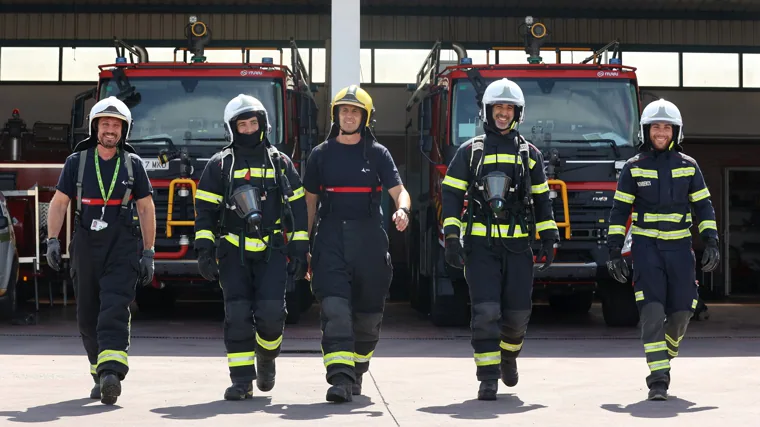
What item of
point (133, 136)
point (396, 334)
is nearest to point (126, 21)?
point (133, 136)

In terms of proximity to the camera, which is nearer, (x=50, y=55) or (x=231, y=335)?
(x=231, y=335)

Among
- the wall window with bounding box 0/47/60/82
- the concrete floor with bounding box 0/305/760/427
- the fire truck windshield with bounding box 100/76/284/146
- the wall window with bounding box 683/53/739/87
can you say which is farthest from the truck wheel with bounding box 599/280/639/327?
the wall window with bounding box 0/47/60/82

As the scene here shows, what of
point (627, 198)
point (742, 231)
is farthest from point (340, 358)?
point (742, 231)

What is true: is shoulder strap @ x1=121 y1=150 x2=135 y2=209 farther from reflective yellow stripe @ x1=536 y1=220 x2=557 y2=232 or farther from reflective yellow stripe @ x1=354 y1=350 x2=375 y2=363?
reflective yellow stripe @ x1=536 y1=220 x2=557 y2=232

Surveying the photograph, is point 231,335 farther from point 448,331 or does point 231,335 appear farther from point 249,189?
point 448,331

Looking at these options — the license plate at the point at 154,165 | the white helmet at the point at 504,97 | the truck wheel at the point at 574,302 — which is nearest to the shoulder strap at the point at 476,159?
the white helmet at the point at 504,97

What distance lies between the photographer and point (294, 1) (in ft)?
71.0

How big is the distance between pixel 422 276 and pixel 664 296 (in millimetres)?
7312

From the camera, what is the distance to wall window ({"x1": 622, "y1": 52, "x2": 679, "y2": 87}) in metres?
23.1

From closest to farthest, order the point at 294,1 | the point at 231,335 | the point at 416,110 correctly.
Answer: the point at 231,335
the point at 416,110
the point at 294,1

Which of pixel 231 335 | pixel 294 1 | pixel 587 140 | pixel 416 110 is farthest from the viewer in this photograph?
pixel 294 1

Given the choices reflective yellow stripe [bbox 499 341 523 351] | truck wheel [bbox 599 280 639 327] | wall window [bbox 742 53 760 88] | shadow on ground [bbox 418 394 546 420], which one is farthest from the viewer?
wall window [bbox 742 53 760 88]

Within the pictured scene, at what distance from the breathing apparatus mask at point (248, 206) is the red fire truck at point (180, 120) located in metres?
5.33

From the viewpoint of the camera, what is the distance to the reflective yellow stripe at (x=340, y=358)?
24.3 ft
